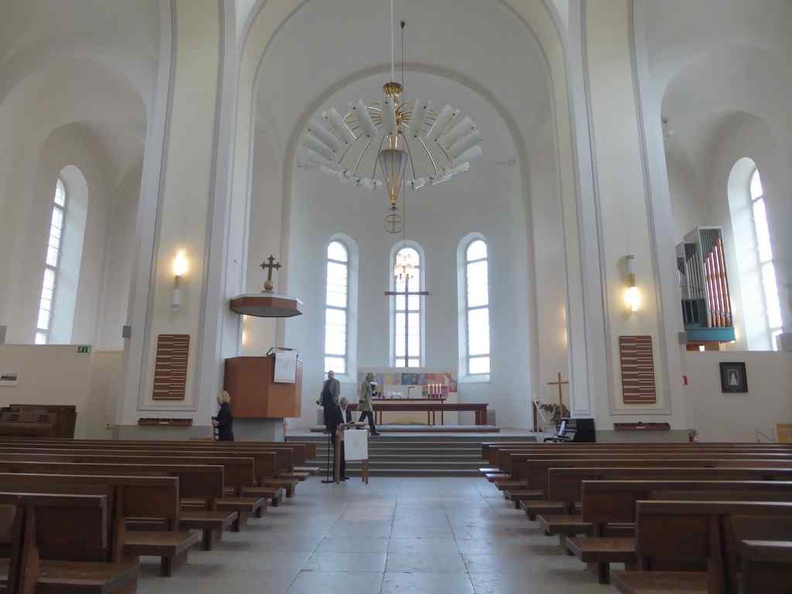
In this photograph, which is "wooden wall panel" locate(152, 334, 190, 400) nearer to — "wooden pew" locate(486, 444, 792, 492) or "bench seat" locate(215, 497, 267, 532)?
"bench seat" locate(215, 497, 267, 532)

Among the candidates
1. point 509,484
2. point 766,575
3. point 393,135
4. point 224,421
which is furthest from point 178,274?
point 766,575

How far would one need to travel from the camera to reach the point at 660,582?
2.06 metres

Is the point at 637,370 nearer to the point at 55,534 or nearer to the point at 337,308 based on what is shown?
the point at 55,534

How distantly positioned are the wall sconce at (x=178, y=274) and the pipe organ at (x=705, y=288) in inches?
369

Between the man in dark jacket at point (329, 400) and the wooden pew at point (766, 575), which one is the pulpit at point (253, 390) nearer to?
the man in dark jacket at point (329, 400)

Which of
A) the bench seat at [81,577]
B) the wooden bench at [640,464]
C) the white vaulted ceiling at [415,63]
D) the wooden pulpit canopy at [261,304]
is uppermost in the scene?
the white vaulted ceiling at [415,63]

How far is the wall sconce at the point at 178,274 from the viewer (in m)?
8.05

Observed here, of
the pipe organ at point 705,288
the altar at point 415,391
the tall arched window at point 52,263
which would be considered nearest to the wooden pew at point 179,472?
the altar at point 415,391

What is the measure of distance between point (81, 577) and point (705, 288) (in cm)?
1258

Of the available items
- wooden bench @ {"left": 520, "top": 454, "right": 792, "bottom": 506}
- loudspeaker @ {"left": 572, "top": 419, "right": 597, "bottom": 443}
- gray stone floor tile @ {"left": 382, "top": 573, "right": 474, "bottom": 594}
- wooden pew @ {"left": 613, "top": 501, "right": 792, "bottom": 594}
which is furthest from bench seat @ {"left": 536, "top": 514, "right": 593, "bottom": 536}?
loudspeaker @ {"left": 572, "top": 419, "right": 597, "bottom": 443}

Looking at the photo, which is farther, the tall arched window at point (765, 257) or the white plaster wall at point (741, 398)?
the tall arched window at point (765, 257)

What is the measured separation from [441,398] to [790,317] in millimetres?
6786

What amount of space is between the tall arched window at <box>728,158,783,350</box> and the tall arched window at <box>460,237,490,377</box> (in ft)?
18.5

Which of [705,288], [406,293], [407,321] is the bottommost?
[407,321]
